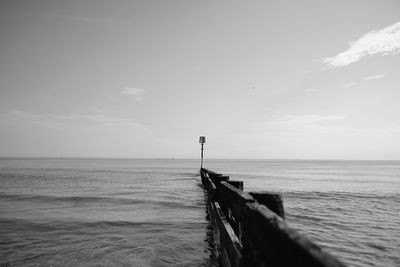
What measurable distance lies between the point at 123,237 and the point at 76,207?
5.97 meters

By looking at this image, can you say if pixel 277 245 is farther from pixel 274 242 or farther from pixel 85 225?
pixel 85 225

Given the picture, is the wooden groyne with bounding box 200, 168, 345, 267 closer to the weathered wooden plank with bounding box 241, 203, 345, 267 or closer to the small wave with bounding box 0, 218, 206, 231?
the weathered wooden plank with bounding box 241, 203, 345, 267

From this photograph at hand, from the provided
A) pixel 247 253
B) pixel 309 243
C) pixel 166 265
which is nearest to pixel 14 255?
pixel 166 265

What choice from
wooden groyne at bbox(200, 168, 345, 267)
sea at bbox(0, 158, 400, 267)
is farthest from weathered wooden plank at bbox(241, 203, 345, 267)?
sea at bbox(0, 158, 400, 267)

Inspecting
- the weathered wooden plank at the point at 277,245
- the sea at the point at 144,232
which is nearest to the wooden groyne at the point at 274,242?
the weathered wooden plank at the point at 277,245

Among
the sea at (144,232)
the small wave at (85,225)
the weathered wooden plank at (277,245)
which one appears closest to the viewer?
the weathered wooden plank at (277,245)

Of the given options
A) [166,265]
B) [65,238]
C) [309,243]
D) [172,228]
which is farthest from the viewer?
[172,228]

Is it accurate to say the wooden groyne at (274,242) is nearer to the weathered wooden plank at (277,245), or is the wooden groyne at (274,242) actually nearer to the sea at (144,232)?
the weathered wooden plank at (277,245)

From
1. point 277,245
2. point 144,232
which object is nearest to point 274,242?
point 277,245

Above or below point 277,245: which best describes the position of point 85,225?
below

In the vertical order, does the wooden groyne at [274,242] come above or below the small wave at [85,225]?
above

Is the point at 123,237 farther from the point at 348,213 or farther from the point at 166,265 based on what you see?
the point at 348,213

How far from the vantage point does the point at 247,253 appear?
215 centimetres

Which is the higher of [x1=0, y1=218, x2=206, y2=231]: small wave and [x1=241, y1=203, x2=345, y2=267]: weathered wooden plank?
[x1=241, y1=203, x2=345, y2=267]: weathered wooden plank
